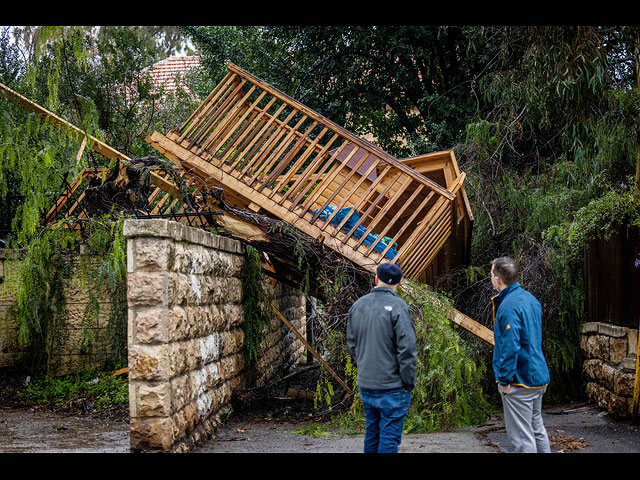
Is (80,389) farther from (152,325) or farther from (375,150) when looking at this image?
(375,150)

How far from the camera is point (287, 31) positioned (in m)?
18.0

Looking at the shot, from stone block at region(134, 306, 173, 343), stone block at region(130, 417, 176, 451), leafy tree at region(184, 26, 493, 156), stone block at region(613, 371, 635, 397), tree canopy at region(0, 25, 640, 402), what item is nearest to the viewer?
stone block at region(130, 417, 176, 451)

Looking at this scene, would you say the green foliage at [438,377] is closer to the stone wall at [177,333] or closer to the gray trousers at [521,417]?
the stone wall at [177,333]

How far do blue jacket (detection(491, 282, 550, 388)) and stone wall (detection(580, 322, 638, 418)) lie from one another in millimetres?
2977

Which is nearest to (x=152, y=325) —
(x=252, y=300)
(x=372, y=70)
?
(x=252, y=300)

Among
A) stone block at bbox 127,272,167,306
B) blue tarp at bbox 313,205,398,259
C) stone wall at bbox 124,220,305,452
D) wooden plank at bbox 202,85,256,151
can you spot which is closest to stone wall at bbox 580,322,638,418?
blue tarp at bbox 313,205,398,259

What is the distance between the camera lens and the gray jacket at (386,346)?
5125 millimetres

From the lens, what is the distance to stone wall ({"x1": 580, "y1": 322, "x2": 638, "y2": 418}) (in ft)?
25.1

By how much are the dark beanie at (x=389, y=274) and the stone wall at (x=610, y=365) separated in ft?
12.4

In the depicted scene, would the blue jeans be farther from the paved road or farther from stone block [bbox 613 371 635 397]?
stone block [bbox 613 371 635 397]

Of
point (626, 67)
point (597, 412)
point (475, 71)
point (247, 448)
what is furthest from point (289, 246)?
point (475, 71)

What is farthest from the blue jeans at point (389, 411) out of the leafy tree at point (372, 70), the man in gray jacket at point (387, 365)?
the leafy tree at point (372, 70)
